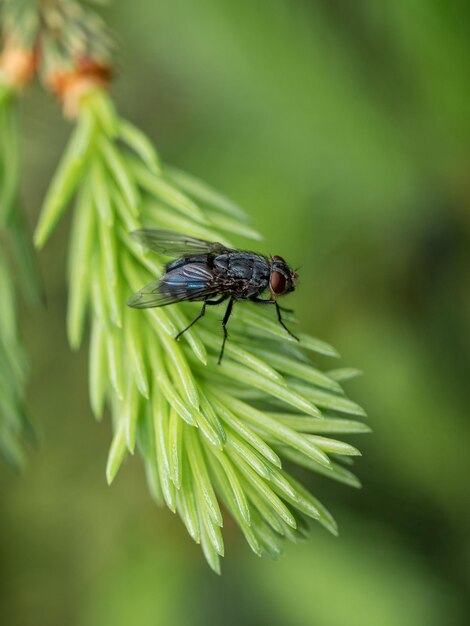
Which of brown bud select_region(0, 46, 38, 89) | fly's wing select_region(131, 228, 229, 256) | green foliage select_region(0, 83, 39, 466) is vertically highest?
brown bud select_region(0, 46, 38, 89)

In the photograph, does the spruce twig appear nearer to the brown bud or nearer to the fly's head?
the brown bud

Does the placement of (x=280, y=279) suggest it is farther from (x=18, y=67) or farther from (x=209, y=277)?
(x=18, y=67)

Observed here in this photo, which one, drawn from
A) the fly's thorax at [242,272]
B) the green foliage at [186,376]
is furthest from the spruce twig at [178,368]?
the fly's thorax at [242,272]

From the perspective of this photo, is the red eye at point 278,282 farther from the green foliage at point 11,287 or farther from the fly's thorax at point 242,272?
the green foliage at point 11,287

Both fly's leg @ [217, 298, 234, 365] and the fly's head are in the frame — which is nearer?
fly's leg @ [217, 298, 234, 365]

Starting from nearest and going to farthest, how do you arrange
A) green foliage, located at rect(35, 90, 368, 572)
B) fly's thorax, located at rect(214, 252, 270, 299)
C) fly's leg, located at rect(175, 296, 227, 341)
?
green foliage, located at rect(35, 90, 368, 572), fly's leg, located at rect(175, 296, 227, 341), fly's thorax, located at rect(214, 252, 270, 299)

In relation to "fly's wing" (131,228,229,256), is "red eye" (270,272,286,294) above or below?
above

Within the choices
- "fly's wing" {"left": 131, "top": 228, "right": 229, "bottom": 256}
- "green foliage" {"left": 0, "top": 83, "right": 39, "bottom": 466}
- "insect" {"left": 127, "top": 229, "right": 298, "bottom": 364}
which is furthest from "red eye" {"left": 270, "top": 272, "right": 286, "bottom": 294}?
"green foliage" {"left": 0, "top": 83, "right": 39, "bottom": 466}
